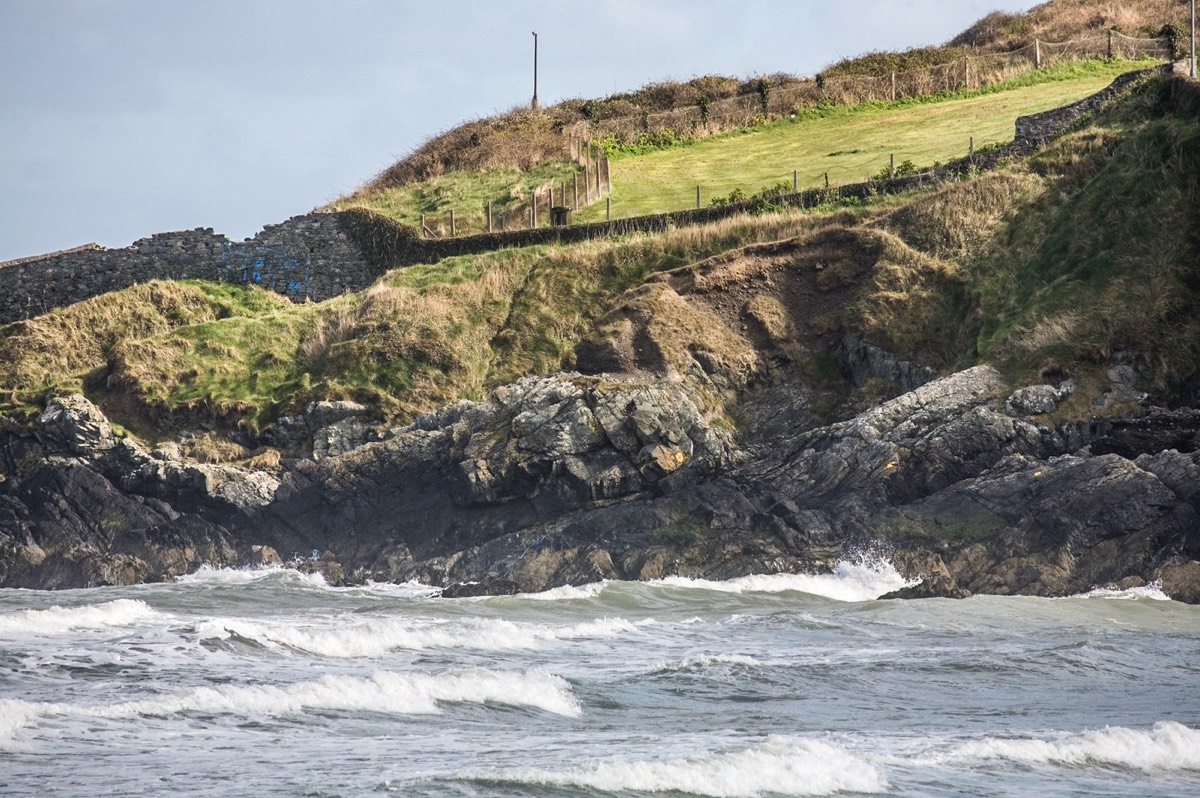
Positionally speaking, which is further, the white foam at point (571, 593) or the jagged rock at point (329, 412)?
the jagged rock at point (329, 412)

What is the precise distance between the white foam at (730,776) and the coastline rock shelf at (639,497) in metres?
13.2

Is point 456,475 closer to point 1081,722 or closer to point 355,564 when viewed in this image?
point 355,564

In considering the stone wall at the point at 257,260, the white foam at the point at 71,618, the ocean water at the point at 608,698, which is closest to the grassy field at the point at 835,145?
the stone wall at the point at 257,260

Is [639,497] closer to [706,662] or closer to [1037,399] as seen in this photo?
[1037,399]

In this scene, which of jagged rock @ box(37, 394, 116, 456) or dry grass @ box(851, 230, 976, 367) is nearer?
dry grass @ box(851, 230, 976, 367)

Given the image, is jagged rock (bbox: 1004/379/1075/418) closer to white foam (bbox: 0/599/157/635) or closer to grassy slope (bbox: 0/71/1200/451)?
grassy slope (bbox: 0/71/1200/451)

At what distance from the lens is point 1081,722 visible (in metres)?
16.0

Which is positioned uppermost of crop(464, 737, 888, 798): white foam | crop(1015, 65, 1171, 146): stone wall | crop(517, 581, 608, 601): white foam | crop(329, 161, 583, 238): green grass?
crop(1015, 65, 1171, 146): stone wall

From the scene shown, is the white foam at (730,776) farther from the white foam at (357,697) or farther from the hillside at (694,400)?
the hillside at (694,400)

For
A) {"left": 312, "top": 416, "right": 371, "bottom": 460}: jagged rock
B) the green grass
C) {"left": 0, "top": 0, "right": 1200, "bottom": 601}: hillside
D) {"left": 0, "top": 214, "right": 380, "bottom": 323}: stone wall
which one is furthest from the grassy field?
{"left": 312, "top": 416, "right": 371, "bottom": 460}: jagged rock

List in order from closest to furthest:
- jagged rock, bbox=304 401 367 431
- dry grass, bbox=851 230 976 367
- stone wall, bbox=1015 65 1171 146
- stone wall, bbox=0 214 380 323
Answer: dry grass, bbox=851 230 976 367 → jagged rock, bbox=304 401 367 431 → stone wall, bbox=1015 65 1171 146 → stone wall, bbox=0 214 380 323

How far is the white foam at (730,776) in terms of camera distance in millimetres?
13180

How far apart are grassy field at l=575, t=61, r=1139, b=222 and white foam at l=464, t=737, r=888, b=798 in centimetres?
3731

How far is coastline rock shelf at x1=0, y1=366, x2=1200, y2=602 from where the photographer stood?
27391 mm
